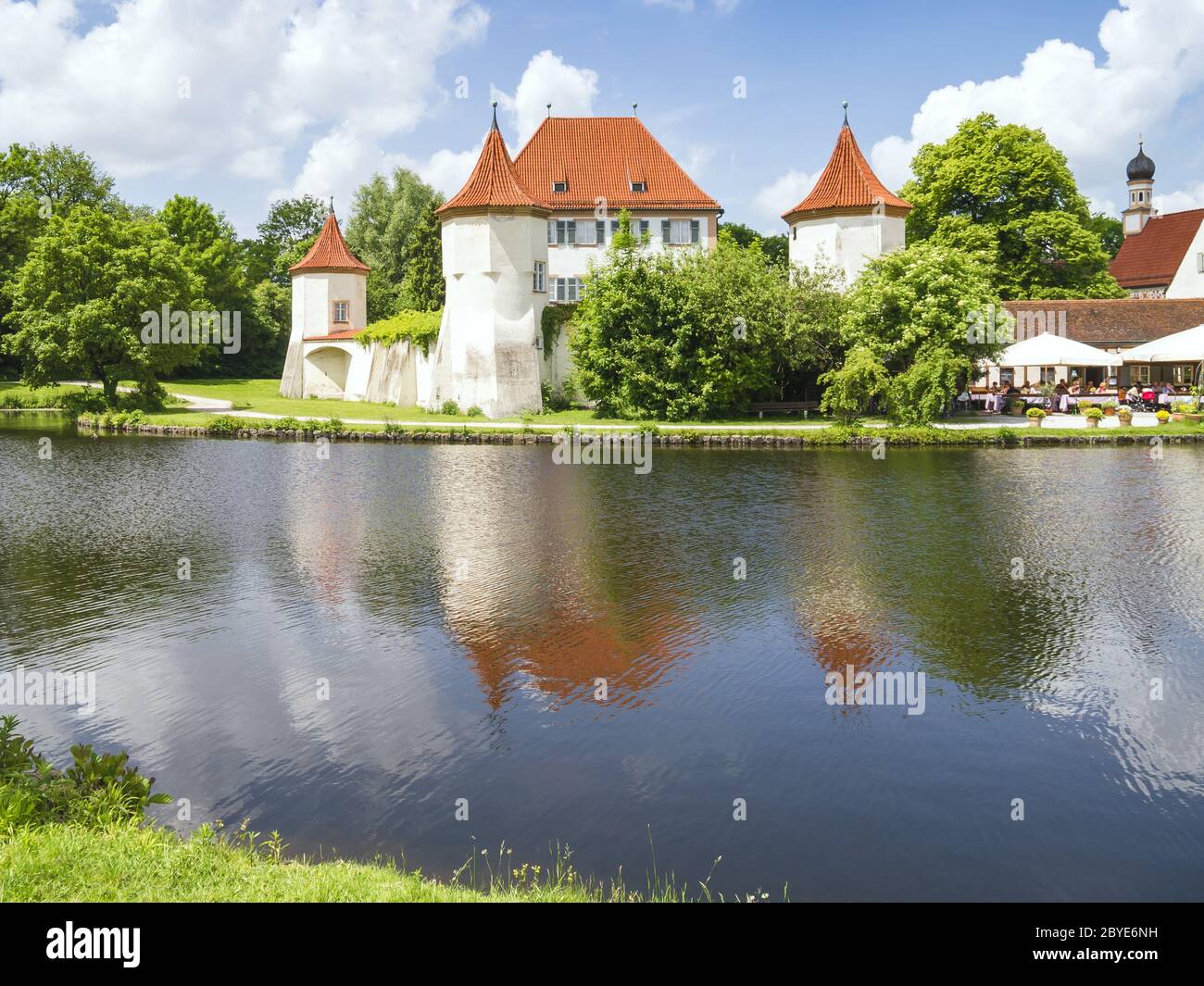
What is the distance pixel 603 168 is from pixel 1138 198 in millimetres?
50947

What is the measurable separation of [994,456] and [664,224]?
81.7 feet

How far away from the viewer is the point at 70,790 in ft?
25.0

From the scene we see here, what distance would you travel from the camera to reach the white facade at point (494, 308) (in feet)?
150

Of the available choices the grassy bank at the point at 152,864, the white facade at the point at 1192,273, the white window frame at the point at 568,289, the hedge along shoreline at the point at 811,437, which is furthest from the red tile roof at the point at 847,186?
the grassy bank at the point at 152,864

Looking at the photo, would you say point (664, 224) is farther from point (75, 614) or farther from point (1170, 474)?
point (75, 614)

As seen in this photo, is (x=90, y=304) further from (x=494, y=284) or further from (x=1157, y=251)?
(x=1157, y=251)

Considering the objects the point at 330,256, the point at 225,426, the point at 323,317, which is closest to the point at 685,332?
the point at 225,426

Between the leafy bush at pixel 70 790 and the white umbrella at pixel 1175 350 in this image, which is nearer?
the leafy bush at pixel 70 790

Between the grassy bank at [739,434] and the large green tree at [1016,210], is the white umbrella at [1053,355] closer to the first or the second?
the grassy bank at [739,434]

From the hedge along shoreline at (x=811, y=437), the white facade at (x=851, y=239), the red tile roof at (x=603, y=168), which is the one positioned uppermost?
the red tile roof at (x=603, y=168)

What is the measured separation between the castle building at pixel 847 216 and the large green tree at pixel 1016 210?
7560mm

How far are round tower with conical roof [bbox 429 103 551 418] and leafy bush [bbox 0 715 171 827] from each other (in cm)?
3777

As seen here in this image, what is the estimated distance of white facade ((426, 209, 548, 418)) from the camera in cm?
4559

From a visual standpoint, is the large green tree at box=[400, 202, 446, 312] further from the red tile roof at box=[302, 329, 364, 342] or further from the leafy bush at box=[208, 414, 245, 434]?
the leafy bush at box=[208, 414, 245, 434]
